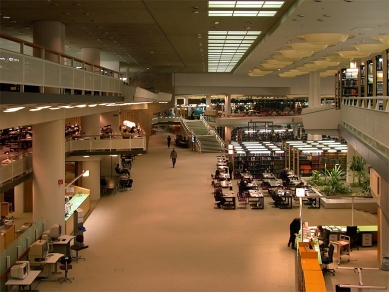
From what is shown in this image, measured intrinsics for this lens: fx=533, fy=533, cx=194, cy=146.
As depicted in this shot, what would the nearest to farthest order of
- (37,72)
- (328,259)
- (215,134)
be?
(37,72) → (328,259) → (215,134)

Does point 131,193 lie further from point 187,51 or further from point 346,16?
point 346,16

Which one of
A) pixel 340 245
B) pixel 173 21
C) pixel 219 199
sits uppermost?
pixel 173 21

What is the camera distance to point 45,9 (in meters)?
14.3

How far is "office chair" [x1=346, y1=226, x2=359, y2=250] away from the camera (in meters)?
14.3

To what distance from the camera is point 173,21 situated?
16.7 meters

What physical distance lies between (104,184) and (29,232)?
11544 mm

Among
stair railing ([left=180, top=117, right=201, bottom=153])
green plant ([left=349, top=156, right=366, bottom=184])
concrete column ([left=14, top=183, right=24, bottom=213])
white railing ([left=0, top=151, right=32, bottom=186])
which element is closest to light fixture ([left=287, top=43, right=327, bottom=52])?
green plant ([left=349, top=156, right=366, bottom=184])

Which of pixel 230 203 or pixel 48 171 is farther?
pixel 230 203

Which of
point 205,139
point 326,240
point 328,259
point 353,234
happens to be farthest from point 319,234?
point 205,139

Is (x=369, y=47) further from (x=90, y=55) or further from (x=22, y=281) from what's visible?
(x=22, y=281)

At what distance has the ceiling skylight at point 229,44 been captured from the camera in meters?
19.8

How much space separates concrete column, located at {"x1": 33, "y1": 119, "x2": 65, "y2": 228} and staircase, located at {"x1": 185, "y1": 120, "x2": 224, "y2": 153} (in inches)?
1067

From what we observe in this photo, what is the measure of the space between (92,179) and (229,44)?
327 inches

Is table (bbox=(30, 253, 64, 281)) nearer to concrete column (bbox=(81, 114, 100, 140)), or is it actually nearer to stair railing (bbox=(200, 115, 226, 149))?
concrete column (bbox=(81, 114, 100, 140))
